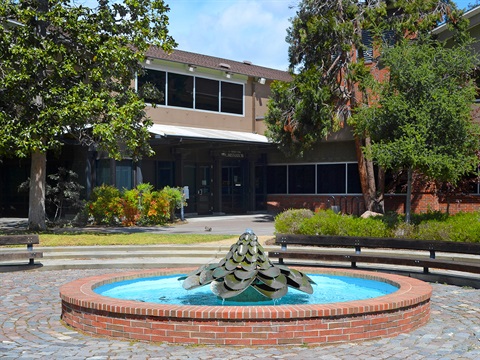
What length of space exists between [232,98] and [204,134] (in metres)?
4.21

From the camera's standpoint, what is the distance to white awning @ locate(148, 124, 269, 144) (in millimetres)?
25409

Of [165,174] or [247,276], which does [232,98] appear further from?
[247,276]

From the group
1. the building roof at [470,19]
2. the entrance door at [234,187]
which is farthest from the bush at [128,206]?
the building roof at [470,19]

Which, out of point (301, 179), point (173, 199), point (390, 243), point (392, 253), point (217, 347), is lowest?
point (217, 347)

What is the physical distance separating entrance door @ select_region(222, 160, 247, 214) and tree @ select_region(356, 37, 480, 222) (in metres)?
15.3

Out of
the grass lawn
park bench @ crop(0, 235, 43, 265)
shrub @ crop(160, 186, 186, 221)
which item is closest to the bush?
shrub @ crop(160, 186, 186, 221)

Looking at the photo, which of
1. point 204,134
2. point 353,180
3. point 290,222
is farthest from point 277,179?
point 290,222

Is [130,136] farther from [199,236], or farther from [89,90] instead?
[199,236]

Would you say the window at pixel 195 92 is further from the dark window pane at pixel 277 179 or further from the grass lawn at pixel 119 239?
the grass lawn at pixel 119 239

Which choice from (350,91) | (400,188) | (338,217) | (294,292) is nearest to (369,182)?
(400,188)

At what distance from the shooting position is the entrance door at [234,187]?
31625 millimetres

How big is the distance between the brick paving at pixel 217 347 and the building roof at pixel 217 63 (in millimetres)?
19994

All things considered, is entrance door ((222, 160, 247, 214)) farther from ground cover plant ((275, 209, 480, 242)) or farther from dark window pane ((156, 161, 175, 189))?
ground cover plant ((275, 209, 480, 242))

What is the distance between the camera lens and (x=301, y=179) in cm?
3028
